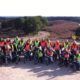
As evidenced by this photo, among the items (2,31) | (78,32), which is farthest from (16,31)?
(78,32)

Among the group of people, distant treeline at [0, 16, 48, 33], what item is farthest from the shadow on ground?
distant treeline at [0, 16, 48, 33]

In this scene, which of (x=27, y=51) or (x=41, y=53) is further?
(x=27, y=51)

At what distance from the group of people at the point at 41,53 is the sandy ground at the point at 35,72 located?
0.49 m

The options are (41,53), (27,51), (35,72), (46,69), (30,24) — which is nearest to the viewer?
(35,72)

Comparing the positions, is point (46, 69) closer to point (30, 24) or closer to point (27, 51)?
point (27, 51)

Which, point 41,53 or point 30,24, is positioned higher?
point 30,24

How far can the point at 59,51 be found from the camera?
1997 cm

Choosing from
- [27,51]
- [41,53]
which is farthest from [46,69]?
[27,51]

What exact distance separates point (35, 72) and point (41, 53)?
1971mm

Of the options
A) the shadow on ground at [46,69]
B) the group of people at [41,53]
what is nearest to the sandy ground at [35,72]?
the shadow on ground at [46,69]

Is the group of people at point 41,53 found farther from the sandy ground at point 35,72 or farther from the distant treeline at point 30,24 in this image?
the distant treeline at point 30,24

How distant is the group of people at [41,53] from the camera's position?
19312 mm

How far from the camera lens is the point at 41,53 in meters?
20.0

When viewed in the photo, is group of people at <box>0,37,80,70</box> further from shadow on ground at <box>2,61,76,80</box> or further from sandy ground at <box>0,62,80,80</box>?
sandy ground at <box>0,62,80,80</box>
